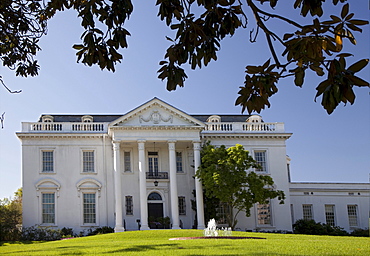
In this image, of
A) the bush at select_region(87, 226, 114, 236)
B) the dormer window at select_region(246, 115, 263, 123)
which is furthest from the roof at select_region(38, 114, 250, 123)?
the bush at select_region(87, 226, 114, 236)

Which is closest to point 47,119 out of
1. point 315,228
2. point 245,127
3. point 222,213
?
point 222,213

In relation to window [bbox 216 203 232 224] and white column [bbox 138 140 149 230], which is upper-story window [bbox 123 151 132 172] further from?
window [bbox 216 203 232 224]

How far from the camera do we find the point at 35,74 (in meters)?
13.1

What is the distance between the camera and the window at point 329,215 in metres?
45.6

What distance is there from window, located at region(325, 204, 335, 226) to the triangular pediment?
549 inches

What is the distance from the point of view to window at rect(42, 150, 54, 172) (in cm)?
4134

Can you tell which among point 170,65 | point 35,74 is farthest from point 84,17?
point 35,74

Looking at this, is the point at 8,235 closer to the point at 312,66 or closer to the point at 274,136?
the point at 274,136

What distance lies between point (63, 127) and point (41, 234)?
8.89m

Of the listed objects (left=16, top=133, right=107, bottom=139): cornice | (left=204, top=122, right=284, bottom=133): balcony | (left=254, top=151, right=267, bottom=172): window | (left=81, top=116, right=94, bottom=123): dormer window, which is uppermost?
(left=81, top=116, right=94, bottom=123): dormer window

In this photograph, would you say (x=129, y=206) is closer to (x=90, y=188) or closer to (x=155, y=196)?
(x=155, y=196)

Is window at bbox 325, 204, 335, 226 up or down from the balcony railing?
down

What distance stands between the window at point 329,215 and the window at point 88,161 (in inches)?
782

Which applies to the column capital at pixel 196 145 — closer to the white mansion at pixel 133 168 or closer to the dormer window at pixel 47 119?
the white mansion at pixel 133 168
